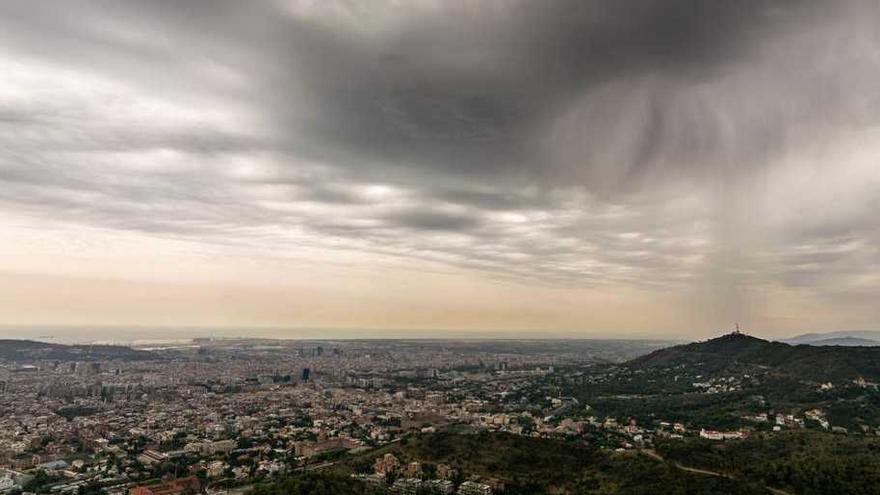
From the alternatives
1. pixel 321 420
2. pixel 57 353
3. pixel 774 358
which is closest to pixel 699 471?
pixel 321 420

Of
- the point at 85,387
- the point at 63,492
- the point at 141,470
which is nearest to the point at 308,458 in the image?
the point at 141,470

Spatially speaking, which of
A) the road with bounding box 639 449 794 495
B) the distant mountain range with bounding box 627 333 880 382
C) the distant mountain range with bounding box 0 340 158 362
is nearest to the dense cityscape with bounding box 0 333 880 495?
the road with bounding box 639 449 794 495

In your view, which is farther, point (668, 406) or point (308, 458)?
point (668, 406)

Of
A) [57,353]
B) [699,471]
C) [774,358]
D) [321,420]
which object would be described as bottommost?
[321,420]

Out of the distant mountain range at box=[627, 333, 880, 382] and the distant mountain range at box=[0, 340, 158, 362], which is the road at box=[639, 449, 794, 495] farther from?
the distant mountain range at box=[0, 340, 158, 362]

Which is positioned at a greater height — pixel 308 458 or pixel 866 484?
pixel 866 484

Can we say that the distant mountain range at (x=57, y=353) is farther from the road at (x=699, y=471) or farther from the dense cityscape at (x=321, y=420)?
the road at (x=699, y=471)

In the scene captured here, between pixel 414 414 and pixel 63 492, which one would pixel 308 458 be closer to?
pixel 63 492

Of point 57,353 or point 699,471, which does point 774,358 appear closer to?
point 699,471
